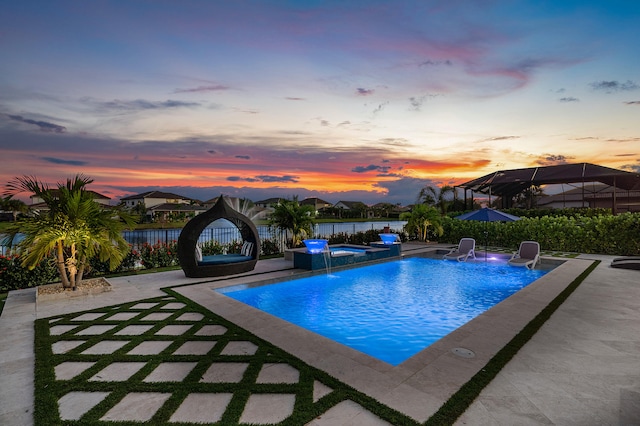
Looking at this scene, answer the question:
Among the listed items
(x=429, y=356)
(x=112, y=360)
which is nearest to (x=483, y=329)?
(x=429, y=356)

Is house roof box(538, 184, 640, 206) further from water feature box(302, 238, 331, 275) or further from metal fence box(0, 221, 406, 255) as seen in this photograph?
water feature box(302, 238, 331, 275)

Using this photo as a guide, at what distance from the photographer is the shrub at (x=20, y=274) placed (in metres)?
7.79

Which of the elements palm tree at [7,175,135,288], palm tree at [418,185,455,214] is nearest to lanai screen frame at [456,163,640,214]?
palm tree at [418,185,455,214]

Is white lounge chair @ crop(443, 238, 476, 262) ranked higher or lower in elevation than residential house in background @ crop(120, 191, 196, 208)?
lower

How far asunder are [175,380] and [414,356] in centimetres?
278

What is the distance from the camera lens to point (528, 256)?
11.4 metres

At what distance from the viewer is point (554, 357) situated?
12.5 feet

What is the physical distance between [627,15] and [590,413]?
1406 centimetres

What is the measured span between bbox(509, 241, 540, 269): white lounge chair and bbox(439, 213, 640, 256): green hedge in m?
1.50

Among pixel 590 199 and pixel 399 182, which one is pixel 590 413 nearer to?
pixel 399 182

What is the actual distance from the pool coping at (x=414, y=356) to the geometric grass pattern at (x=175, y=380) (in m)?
0.20

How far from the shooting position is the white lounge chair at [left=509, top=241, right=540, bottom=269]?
10.8 m

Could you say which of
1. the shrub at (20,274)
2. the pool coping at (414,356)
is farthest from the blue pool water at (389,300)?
the shrub at (20,274)

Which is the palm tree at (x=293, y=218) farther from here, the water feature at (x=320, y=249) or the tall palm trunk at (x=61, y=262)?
the tall palm trunk at (x=61, y=262)
